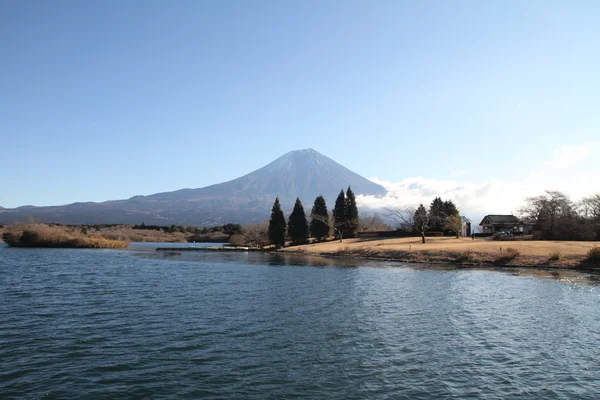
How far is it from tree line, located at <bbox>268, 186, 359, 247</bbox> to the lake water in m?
51.4

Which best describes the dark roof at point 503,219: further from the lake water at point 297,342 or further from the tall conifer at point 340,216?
the lake water at point 297,342

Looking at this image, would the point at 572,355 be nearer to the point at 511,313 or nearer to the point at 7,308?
the point at 511,313

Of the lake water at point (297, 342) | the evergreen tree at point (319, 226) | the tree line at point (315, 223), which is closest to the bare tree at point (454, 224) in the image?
the tree line at point (315, 223)

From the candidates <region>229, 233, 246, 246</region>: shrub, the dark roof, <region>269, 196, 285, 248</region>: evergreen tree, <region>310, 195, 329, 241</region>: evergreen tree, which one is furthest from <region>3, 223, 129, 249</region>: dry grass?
the dark roof

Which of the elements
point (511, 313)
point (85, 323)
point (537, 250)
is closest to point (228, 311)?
point (85, 323)

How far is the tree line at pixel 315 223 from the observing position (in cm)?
7631

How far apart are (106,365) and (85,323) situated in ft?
17.9

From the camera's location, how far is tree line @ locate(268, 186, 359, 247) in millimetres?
76312

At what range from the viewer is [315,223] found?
263 feet

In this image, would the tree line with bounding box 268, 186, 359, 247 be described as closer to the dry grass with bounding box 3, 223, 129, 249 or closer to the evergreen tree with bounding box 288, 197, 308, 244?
the evergreen tree with bounding box 288, 197, 308, 244

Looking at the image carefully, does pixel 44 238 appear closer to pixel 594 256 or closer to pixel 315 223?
pixel 315 223

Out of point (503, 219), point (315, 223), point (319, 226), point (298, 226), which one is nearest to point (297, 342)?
point (298, 226)

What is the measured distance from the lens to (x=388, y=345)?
12898 mm

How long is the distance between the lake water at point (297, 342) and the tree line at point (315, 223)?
51.4m
